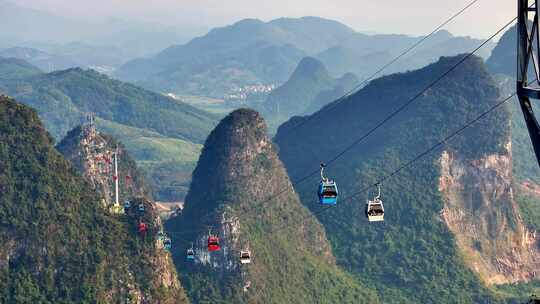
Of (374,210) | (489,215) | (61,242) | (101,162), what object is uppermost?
(101,162)

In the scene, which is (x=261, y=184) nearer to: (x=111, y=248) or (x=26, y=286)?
(x=111, y=248)

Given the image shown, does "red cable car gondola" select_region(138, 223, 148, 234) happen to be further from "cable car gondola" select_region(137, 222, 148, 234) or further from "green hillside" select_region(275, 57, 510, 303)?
"green hillside" select_region(275, 57, 510, 303)

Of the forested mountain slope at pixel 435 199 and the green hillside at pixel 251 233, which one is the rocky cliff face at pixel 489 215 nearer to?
the forested mountain slope at pixel 435 199

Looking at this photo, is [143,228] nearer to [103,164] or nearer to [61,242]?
[61,242]

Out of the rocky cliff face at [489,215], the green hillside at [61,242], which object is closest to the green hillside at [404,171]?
the rocky cliff face at [489,215]

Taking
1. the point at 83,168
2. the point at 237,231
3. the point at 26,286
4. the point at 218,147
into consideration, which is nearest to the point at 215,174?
the point at 218,147

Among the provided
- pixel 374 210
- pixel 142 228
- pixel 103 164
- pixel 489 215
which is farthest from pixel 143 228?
pixel 489 215
